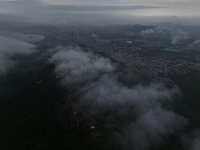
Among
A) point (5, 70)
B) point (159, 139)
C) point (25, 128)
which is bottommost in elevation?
point (5, 70)

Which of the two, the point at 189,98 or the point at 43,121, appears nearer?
the point at 43,121

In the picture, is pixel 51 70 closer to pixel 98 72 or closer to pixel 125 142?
pixel 98 72

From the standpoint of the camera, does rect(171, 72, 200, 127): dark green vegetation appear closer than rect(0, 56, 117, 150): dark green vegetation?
No

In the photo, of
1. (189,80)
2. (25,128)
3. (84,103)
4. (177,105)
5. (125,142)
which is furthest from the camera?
(189,80)

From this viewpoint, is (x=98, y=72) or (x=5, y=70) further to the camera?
(x=5, y=70)

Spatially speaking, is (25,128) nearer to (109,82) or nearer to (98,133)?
(98,133)

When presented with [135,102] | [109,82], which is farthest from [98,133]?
[109,82]

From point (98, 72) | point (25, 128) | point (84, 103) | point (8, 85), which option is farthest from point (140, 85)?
point (8, 85)

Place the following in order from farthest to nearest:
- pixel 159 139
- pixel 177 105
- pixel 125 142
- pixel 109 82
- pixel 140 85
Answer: pixel 140 85 → pixel 109 82 → pixel 177 105 → pixel 159 139 → pixel 125 142

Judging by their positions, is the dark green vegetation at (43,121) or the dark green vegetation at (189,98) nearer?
the dark green vegetation at (43,121)

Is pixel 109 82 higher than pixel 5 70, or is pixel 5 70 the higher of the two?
pixel 109 82

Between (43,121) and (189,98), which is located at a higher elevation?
(43,121)
